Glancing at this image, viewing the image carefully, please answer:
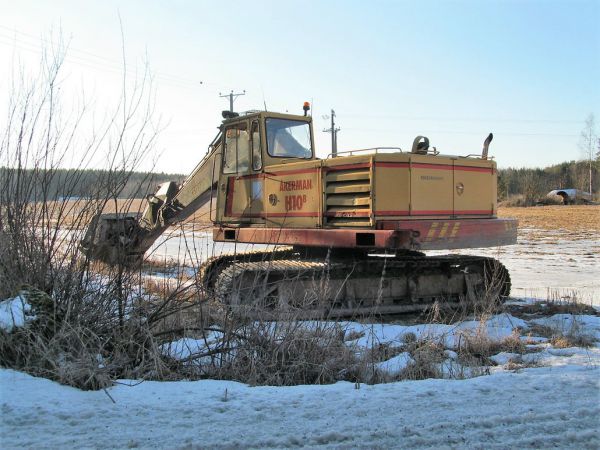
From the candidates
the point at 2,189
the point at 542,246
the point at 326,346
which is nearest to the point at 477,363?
the point at 326,346

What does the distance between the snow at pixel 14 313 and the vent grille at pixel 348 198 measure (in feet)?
15.0

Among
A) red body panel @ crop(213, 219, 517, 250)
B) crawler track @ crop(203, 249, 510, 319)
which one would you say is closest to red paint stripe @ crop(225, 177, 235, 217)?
red body panel @ crop(213, 219, 517, 250)

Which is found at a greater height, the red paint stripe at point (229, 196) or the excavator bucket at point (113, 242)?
the red paint stripe at point (229, 196)

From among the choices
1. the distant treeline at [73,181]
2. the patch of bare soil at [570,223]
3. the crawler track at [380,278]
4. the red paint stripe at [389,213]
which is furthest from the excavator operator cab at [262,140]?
the patch of bare soil at [570,223]

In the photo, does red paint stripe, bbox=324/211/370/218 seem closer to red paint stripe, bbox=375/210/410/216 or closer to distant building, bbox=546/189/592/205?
red paint stripe, bbox=375/210/410/216

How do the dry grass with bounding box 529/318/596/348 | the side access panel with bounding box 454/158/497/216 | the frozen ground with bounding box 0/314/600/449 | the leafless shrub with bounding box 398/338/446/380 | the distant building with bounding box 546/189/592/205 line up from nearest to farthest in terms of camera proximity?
the frozen ground with bounding box 0/314/600/449
the leafless shrub with bounding box 398/338/446/380
the dry grass with bounding box 529/318/596/348
the side access panel with bounding box 454/158/497/216
the distant building with bounding box 546/189/592/205

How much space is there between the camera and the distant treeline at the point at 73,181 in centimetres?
434

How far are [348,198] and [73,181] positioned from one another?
4.11 meters

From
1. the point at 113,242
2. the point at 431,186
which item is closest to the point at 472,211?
the point at 431,186

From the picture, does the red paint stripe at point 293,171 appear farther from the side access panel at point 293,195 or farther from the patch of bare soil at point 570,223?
the patch of bare soil at point 570,223

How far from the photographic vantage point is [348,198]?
25.0ft

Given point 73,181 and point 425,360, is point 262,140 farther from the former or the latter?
point 425,360

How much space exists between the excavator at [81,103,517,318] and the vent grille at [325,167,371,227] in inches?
0.6

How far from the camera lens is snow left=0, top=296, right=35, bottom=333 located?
12.2 feet
